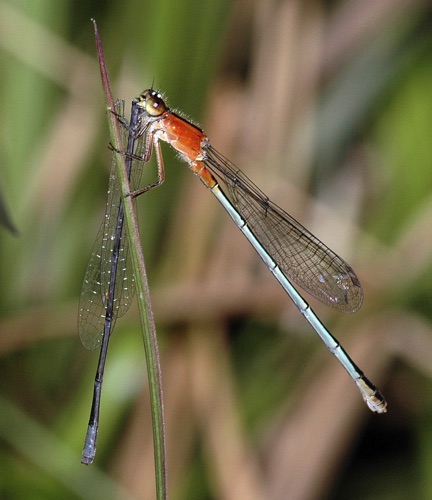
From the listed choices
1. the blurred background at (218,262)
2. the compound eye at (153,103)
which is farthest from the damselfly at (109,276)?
the blurred background at (218,262)

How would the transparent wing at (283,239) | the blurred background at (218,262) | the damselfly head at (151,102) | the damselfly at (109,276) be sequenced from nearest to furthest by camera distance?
the damselfly at (109,276), the damselfly head at (151,102), the transparent wing at (283,239), the blurred background at (218,262)

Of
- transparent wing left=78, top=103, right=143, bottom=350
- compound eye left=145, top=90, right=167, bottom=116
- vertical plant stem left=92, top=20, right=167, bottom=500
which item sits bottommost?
vertical plant stem left=92, top=20, right=167, bottom=500

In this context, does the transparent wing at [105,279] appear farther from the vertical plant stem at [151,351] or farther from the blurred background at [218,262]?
the vertical plant stem at [151,351]

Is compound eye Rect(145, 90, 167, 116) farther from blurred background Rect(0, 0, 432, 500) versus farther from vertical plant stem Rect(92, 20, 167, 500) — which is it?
vertical plant stem Rect(92, 20, 167, 500)

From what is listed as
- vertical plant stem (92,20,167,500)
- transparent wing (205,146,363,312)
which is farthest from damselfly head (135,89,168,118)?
vertical plant stem (92,20,167,500)

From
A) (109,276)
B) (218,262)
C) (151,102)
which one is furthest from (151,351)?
(218,262)

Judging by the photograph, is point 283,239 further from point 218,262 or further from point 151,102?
point 151,102
